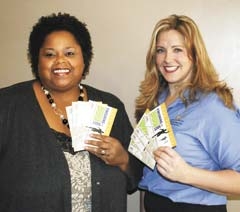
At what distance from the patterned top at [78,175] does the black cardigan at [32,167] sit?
0.10 feet

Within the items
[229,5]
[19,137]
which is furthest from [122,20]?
[19,137]

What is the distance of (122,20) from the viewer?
7.34ft

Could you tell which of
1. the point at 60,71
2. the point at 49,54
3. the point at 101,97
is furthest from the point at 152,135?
the point at 49,54

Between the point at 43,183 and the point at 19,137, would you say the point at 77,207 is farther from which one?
the point at 19,137

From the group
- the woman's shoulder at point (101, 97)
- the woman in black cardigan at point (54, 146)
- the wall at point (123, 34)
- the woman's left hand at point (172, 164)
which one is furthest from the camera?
the wall at point (123, 34)

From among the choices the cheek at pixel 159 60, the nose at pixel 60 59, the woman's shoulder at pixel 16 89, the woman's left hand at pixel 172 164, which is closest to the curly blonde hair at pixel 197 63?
the cheek at pixel 159 60

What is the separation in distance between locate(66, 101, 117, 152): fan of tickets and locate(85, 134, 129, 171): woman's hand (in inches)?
1.3

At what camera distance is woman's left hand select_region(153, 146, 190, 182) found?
1527mm

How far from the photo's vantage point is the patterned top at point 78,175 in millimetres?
1682

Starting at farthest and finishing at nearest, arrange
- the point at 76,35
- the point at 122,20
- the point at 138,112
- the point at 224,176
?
the point at 122,20, the point at 138,112, the point at 76,35, the point at 224,176

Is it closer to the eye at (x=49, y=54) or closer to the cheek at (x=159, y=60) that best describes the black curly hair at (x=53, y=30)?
the eye at (x=49, y=54)

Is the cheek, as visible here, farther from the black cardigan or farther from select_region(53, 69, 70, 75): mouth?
the black cardigan

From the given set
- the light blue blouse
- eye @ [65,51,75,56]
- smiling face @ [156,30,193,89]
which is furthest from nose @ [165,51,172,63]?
eye @ [65,51,75,56]

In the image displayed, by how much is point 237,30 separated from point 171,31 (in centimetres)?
63
